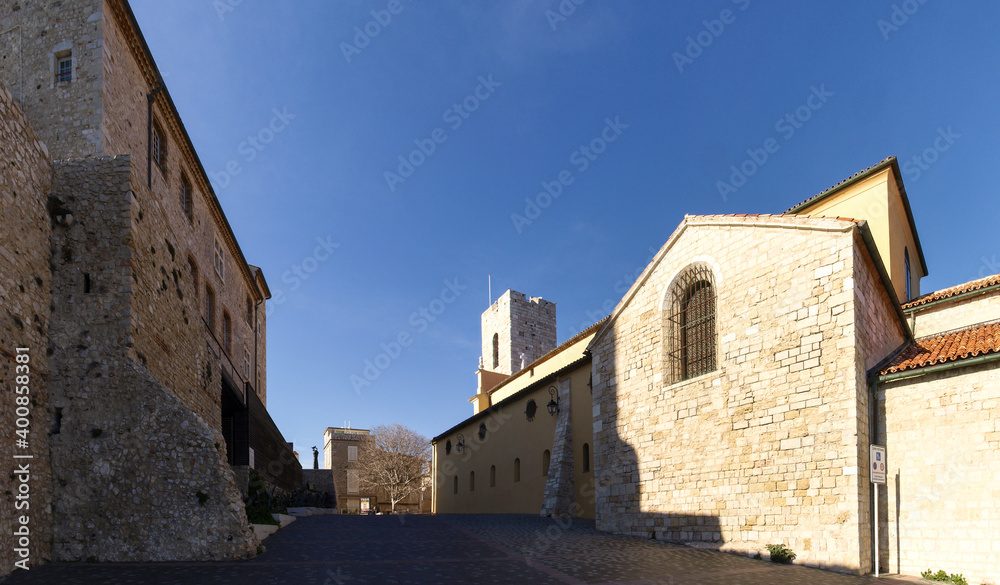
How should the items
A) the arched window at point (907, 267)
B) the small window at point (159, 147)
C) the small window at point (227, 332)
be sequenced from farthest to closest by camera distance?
the small window at point (227, 332), the arched window at point (907, 267), the small window at point (159, 147)

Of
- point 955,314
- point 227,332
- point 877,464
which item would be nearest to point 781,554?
point 877,464

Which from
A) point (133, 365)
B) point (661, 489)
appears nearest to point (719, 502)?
point (661, 489)

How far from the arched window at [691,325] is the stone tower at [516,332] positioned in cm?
2871

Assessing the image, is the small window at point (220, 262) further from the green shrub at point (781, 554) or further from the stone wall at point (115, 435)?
the green shrub at point (781, 554)

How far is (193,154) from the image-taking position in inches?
734

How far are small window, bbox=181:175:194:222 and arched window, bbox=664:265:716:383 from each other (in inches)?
532

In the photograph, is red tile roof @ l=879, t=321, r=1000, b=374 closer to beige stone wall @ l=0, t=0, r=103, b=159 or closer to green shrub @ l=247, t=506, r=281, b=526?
green shrub @ l=247, t=506, r=281, b=526

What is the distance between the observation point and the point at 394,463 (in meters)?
51.2

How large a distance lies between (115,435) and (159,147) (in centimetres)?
911

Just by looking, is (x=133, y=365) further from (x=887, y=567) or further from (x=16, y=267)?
(x=887, y=567)

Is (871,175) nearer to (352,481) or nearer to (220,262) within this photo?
(220,262)

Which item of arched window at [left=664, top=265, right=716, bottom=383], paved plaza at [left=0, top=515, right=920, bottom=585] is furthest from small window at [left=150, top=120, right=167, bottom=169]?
arched window at [left=664, top=265, right=716, bottom=383]

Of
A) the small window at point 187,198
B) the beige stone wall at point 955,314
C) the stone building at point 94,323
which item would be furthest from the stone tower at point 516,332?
the stone building at point 94,323

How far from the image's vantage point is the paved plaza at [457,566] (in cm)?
848
